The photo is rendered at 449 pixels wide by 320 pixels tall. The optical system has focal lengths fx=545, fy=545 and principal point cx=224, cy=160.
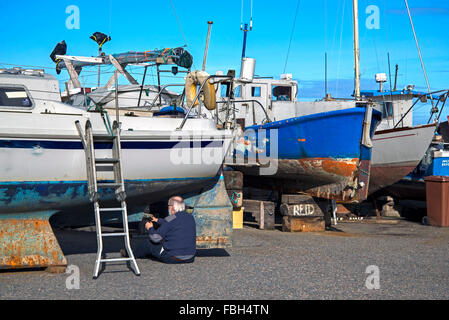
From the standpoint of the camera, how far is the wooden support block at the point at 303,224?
1104cm

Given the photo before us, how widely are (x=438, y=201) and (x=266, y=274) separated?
23.7 feet

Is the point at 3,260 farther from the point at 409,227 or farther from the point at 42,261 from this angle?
the point at 409,227

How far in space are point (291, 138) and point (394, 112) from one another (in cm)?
820

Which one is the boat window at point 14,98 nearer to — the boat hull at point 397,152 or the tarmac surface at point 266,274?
the tarmac surface at point 266,274

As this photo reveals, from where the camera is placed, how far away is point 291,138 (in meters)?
11.9

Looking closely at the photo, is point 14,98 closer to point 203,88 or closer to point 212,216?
point 203,88

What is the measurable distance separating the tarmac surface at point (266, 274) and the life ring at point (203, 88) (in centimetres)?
231

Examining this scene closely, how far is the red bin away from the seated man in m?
7.28

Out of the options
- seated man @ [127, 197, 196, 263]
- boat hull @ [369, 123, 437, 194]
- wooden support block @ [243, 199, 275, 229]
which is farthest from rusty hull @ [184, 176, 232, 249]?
boat hull @ [369, 123, 437, 194]

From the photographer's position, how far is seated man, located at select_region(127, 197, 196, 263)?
7137 mm

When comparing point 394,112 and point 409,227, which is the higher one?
point 394,112

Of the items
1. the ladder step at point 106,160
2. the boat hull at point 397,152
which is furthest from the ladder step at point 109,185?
the boat hull at point 397,152

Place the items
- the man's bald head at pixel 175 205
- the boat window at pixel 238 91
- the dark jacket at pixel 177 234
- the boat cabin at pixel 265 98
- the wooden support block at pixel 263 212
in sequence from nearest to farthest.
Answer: the dark jacket at pixel 177 234 → the man's bald head at pixel 175 205 → the wooden support block at pixel 263 212 → the boat cabin at pixel 265 98 → the boat window at pixel 238 91
